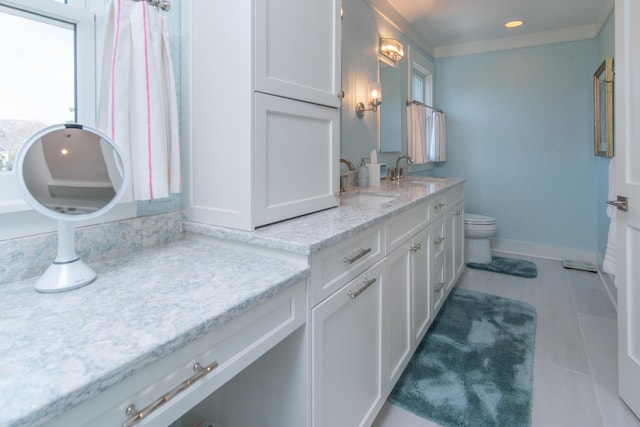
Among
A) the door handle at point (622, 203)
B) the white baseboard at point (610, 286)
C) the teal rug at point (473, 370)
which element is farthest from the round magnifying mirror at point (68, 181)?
the white baseboard at point (610, 286)

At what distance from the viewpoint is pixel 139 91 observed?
3.71ft

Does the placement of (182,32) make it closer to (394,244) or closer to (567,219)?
(394,244)

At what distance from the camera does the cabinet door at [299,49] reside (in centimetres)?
121

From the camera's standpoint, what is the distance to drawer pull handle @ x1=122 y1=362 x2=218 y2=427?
1.96 feet

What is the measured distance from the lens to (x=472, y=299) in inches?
110

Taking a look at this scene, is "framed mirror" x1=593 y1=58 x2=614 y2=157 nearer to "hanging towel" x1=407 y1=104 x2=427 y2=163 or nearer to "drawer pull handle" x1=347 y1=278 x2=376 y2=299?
"hanging towel" x1=407 y1=104 x2=427 y2=163

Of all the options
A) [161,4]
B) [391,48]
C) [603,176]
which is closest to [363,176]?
[391,48]

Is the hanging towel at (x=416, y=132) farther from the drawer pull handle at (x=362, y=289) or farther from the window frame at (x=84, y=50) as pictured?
the window frame at (x=84, y=50)

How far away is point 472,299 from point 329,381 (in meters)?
2.00

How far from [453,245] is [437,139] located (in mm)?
1581

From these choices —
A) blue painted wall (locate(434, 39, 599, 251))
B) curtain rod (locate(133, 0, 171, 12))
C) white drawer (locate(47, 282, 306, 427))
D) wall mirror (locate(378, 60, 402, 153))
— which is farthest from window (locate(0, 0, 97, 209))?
blue painted wall (locate(434, 39, 599, 251))

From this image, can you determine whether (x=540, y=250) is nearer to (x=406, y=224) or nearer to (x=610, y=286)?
(x=610, y=286)

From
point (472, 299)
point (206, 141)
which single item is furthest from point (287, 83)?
point (472, 299)

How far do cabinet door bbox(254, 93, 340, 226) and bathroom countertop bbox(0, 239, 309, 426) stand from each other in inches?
10.7
